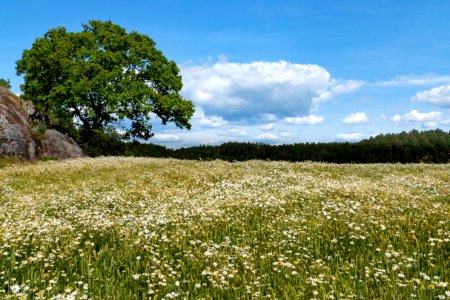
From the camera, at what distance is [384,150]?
→ 1454 inches

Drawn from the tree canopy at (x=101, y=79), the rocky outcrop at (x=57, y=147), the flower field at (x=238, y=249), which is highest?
the tree canopy at (x=101, y=79)

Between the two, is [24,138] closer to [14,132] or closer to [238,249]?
[14,132]

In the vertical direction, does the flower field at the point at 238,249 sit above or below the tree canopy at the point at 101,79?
below

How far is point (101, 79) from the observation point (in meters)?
41.0

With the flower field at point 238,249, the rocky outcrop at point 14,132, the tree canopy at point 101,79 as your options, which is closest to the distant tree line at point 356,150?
the tree canopy at point 101,79

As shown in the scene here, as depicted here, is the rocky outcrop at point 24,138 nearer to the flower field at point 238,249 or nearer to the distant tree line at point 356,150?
the distant tree line at point 356,150

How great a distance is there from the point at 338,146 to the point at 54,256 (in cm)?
3416

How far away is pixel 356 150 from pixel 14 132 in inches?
1235

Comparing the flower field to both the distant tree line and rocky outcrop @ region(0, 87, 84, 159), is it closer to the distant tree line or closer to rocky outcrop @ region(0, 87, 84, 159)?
rocky outcrop @ region(0, 87, 84, 159)

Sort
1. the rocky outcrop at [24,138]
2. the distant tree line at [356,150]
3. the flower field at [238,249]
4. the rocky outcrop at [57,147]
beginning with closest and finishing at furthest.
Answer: the flower field at [238,249]
the rocky outcrop at [24,138]
the distant tree line at [356,150]
the rocky outcrop at [57,147]

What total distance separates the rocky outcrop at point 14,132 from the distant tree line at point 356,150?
14797 millimetres

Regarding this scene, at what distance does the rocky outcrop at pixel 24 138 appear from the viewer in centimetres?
3225

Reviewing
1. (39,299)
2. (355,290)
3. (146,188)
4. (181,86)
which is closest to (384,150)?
(181,86)

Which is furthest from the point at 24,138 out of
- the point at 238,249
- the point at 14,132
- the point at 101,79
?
the point at 238,249
